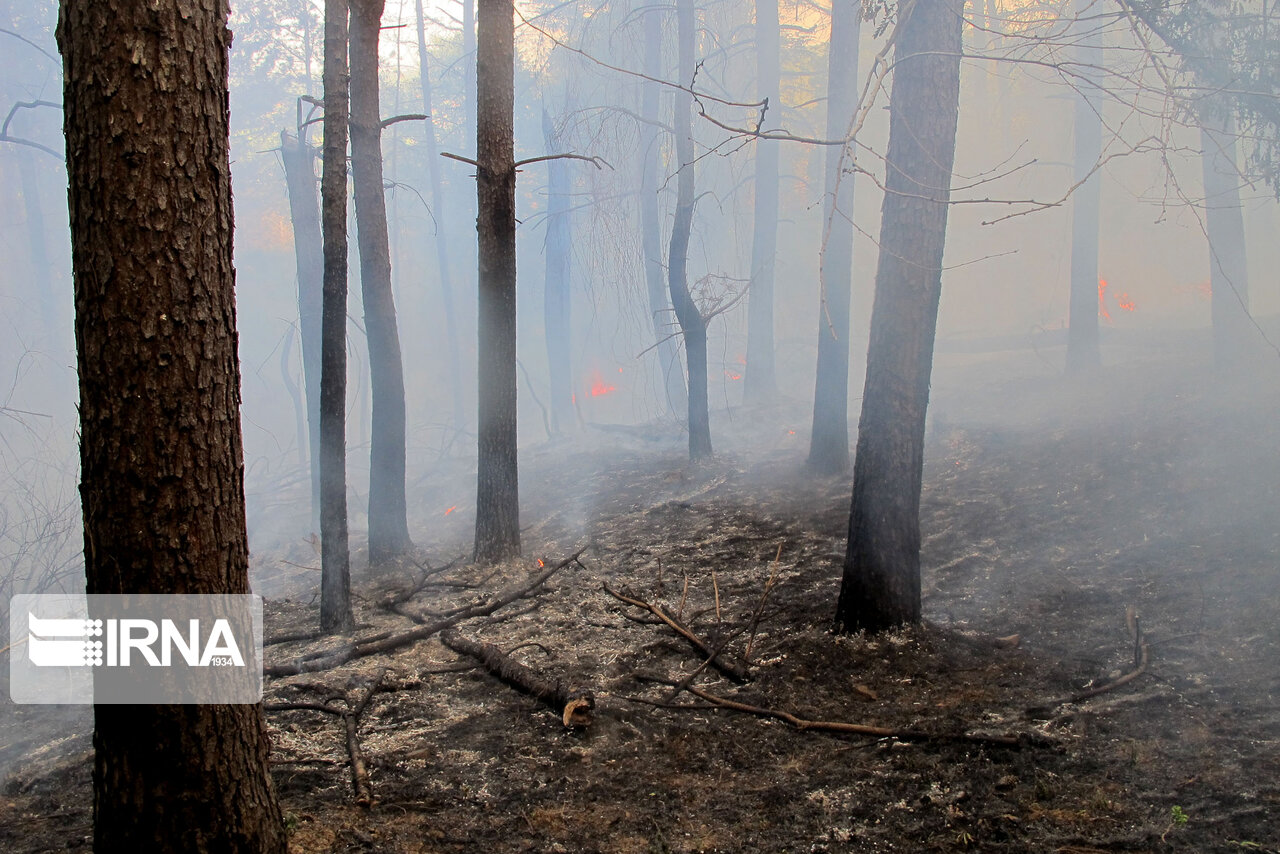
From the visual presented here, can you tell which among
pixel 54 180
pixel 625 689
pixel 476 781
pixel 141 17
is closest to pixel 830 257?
pixel 625 689

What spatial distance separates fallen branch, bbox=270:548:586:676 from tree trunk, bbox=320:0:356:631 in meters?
0.70

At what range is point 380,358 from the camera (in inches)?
392

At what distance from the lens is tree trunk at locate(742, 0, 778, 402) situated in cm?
1641

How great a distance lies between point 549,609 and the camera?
23.4ft

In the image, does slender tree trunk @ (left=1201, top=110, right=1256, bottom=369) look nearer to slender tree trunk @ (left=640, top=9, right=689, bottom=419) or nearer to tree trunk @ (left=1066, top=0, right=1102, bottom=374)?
→ tree trunk @ (left=1066, top=0, right=1102, bottom=374)

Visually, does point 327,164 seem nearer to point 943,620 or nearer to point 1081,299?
point 943,620

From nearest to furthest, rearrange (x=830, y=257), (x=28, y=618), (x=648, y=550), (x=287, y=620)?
(x=28, y=618) < (x=287, y=620) < (x=648, y=550) < (x=830, y=257)

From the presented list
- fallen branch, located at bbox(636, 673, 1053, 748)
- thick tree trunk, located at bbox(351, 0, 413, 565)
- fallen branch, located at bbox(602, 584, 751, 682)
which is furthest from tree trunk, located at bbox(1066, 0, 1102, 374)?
fallen branch, located at bbox(636, 673, 1053, 748)

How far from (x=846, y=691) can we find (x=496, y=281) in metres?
5.63

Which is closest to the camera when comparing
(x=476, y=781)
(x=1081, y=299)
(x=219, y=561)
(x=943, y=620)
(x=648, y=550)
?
(x=219, y=561)

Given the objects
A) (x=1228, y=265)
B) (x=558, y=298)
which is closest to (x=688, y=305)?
(x=558, y=298)

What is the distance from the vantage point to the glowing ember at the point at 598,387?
29741mm

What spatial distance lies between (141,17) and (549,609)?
5.56 metres

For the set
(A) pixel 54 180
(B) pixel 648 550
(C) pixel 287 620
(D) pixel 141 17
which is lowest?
(C) pixel 287 620
